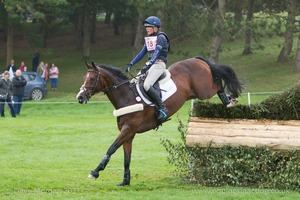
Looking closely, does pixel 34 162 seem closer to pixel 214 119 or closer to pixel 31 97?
pixel 214 119

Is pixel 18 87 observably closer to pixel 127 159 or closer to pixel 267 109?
pixel 127 159

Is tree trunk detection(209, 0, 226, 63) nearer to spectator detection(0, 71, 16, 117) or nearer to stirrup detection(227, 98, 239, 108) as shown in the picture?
spectator detection(0, 71, 16, 117)

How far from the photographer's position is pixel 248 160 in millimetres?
13031

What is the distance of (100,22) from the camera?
256 ft

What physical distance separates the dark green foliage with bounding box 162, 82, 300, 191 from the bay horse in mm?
689

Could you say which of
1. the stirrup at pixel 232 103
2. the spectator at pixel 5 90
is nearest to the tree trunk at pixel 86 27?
the spectator at pixel 5 90

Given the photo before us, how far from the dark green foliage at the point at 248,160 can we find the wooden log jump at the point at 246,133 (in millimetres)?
116

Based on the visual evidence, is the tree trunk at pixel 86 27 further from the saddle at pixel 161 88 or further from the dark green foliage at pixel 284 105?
the dark green foliage at pixel 284 105

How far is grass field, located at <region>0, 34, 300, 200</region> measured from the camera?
12.3 meters

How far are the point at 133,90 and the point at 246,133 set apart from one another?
2.39m

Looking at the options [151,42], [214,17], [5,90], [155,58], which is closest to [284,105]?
[155,58]

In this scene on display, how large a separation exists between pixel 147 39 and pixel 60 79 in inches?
1403

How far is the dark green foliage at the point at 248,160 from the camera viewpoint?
501 inches

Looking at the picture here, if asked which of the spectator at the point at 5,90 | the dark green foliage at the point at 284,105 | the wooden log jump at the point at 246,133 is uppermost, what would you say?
the dark green foliage at the point at 284,105
